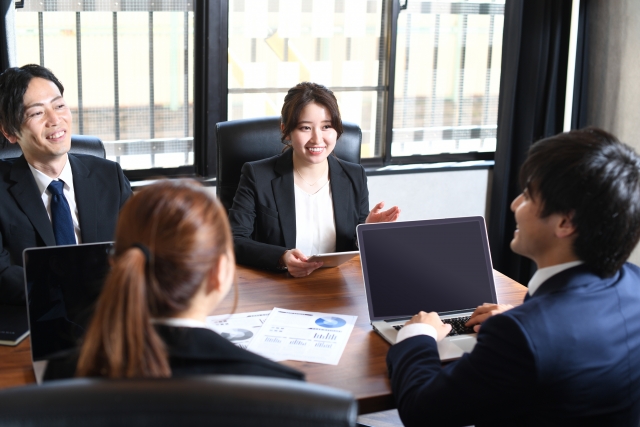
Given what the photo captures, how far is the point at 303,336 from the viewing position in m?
1.67

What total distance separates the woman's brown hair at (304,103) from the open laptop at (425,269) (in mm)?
802

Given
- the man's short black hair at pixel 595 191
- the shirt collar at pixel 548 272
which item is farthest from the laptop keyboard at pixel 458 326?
the man's short black hair at pixel 595 191

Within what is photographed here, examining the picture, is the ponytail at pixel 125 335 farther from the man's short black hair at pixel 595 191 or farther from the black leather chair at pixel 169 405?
the man's short black hair at pixel 595 191

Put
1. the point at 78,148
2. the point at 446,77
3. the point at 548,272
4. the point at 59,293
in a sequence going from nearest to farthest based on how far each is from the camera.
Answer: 1. the point at 548,272
2. the point at 59,293
3. the point at 78,148
4. the point at 446,77

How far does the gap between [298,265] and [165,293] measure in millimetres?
1067

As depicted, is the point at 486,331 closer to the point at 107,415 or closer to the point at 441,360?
the point at 441,360

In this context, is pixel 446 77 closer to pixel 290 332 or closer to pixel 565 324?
pixel 290 332

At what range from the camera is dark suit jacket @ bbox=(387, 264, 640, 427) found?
1273mm

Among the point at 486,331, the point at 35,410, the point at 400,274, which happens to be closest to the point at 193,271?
the point at 35,410

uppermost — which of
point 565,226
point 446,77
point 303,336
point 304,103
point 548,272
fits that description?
point 446,77

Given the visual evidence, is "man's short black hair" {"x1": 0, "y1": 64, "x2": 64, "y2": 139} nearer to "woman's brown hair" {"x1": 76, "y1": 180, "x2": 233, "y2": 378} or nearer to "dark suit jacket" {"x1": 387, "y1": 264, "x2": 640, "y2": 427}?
"woman's brown hair" {"x1": 76, "y1": 180, "x2": 233, "y2": 378}

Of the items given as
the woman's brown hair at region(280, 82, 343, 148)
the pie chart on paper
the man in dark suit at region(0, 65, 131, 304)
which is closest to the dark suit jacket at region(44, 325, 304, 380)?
the pie chart on paper

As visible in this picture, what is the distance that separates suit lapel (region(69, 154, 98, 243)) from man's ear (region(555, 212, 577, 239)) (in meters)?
1.45

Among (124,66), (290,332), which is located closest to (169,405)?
(290,332)
